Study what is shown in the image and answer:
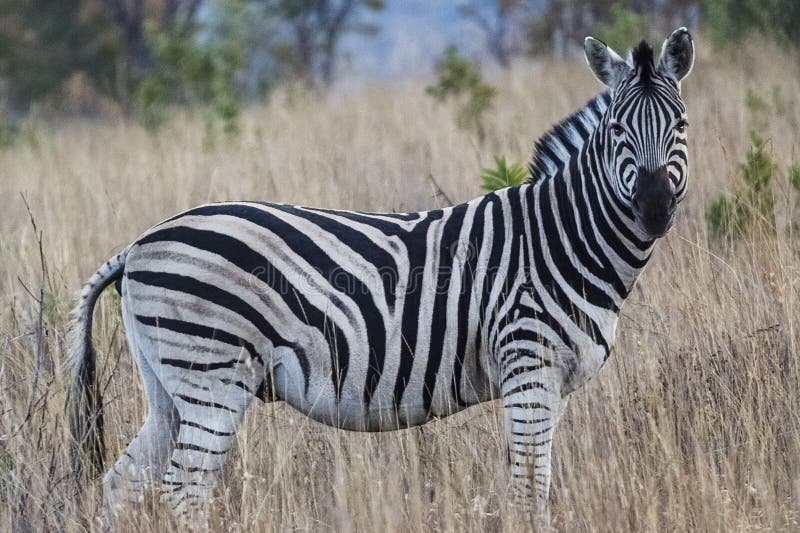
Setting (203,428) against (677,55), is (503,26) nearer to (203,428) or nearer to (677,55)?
(677,55)

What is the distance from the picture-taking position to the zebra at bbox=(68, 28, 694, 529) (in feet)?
11.8

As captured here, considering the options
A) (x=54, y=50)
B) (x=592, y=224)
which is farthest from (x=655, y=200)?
(x=54, y=50)

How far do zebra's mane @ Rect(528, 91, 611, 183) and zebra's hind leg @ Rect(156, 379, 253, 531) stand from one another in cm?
164

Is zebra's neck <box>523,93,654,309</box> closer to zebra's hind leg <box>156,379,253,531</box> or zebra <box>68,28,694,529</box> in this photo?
zebra <box>68,28,694,529</box>

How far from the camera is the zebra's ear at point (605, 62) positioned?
3.93 m

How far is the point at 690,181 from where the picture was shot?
728 cm

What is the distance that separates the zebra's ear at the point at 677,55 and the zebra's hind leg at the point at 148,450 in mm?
2405

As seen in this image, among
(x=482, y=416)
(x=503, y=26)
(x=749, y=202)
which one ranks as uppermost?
(x=503, y=26)

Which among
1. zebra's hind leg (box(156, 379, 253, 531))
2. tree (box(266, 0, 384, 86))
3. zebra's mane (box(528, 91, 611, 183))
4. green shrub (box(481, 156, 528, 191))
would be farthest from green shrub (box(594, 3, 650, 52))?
tree (box(266, 0, 384, 86))

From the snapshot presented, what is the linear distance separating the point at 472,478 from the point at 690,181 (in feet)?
13.1

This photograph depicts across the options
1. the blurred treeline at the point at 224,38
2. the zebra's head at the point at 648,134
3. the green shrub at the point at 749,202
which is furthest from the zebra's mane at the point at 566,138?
the blurred treeline at the point at 224,38

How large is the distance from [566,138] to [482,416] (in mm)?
1404

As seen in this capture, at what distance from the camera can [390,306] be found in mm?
3797

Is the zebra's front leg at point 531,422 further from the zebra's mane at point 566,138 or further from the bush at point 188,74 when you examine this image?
the bush at point 188,74
